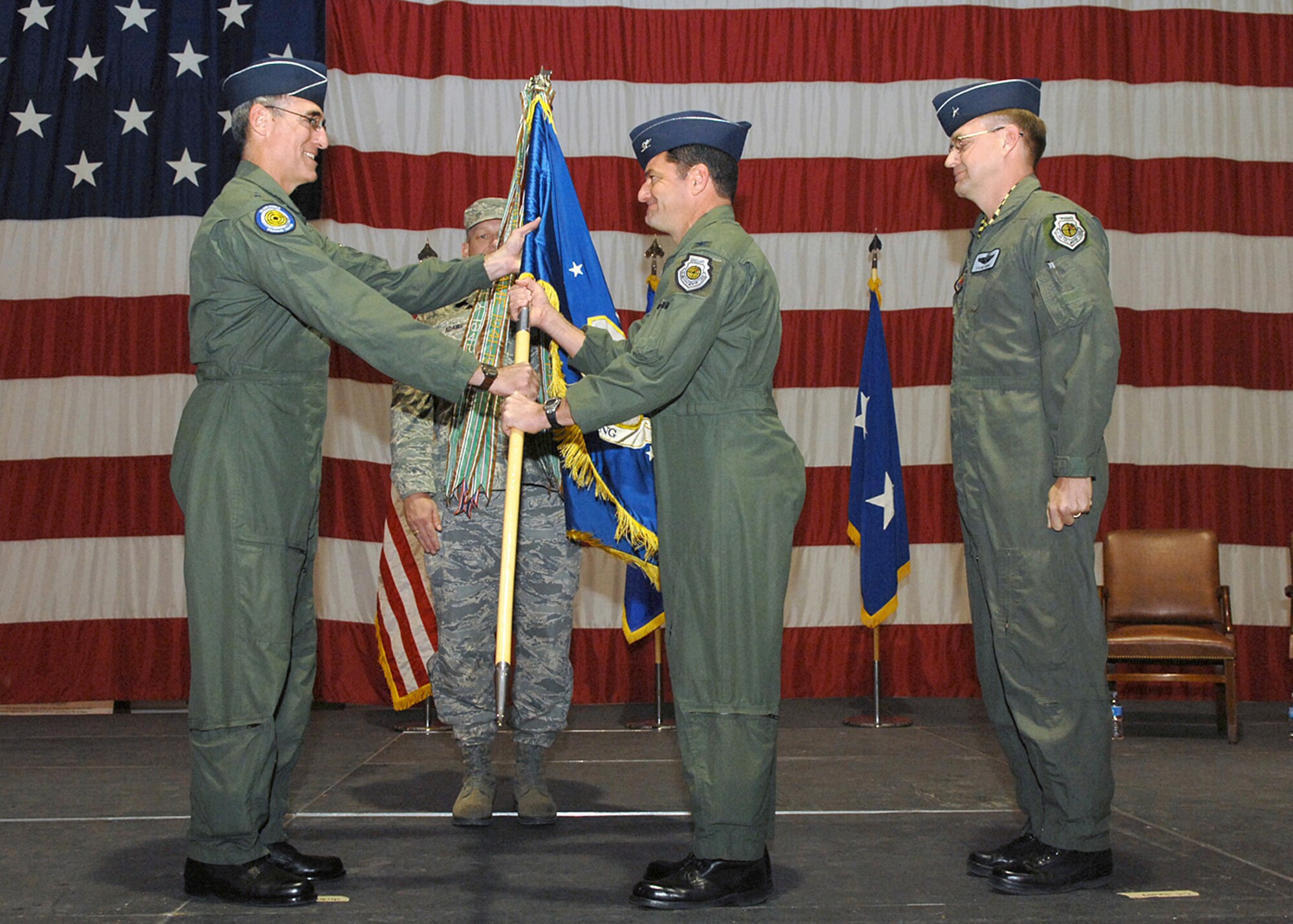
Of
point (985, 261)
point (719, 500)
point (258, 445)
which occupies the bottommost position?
point (719, 500)

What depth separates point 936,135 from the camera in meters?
6.16

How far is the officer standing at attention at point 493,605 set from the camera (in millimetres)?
3551

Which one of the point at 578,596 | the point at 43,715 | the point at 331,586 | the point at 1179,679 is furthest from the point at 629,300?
the point at 43,715

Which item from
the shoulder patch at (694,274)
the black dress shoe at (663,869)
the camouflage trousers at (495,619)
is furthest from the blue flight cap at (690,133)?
the black dress shoe at (663,869)

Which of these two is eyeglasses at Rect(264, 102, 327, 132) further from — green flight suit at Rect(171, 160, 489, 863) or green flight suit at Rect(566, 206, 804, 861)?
green flight suit at Rect(566, 206, 804, 861)

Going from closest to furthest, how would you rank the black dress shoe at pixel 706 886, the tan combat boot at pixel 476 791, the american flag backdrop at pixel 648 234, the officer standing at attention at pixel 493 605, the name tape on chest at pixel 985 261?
the black dress shoe at pixel 706 886 < the name tape on chest at pixel 985 261 < the tan combat boot at pixel 476 791 < the officer standing at attention at pixel 493 605 < the american flag backdrop at pixel 648 234

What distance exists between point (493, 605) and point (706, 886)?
4.17ft

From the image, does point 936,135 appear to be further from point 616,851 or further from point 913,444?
point 616,851

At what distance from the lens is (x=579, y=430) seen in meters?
3.03

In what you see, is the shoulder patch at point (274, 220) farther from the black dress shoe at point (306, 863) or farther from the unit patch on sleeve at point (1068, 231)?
the unit patch on sleeve at point (1068, 231)

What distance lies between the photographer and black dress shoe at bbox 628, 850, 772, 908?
258 centimetres

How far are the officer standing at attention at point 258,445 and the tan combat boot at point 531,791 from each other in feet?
2.22

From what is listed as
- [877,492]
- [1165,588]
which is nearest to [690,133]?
[877,492]

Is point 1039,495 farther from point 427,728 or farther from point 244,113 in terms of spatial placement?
point 427,728
